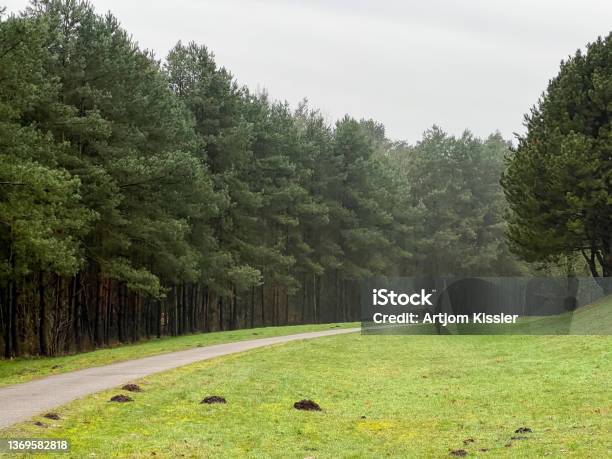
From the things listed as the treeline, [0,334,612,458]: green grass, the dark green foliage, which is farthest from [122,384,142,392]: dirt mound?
the dark green foliage

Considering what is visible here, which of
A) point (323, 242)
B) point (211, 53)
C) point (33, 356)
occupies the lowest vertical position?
point (33, 356)

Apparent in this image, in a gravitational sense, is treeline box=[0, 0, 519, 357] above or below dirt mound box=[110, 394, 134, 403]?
above

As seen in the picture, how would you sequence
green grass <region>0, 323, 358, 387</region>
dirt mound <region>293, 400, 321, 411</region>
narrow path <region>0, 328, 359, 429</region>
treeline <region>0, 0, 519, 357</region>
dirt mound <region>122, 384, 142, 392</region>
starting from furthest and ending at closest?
treeline <region>0, 0, 519, 357</region>, green grass <region>0, 323, 358, 387</region>, dirt mound <region>122, 384, 142, 392</region>, dirt mound <region>293, 400, 321, 411</region>, narrow path <region>0, 328, 359, 429</region>

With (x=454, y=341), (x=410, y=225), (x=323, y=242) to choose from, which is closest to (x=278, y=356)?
(x=454, y=341)

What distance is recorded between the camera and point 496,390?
2084 cm

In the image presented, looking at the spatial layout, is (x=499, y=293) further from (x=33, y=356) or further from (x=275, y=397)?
(x=275, y=397)

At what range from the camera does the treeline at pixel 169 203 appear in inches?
1216

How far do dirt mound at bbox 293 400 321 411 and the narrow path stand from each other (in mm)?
4522

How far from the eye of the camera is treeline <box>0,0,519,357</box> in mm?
30891

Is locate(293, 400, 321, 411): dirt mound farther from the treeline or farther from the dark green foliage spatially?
the dark green foliage

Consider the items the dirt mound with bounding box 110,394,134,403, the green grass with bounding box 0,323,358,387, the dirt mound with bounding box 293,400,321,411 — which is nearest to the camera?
the dirt mound with bounding box 110,394,134,403

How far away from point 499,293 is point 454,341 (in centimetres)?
769

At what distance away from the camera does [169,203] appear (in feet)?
138

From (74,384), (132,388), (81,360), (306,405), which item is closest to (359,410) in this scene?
(306,405)
